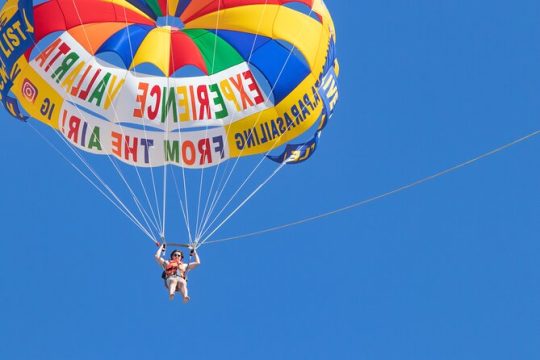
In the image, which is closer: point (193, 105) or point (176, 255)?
point (176, 255)

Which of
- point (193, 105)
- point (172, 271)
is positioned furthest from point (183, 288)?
point (193, 105)

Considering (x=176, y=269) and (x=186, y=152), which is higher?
(x=186, y=152)

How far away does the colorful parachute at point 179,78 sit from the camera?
17062 mm

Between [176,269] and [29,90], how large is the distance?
384cm

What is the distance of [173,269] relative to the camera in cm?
1559

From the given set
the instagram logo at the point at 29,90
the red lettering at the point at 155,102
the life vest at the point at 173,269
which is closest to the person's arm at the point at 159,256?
the life vest at the point at 173,269

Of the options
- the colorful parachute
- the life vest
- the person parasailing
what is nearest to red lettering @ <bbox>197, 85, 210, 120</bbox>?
the colorful parachute

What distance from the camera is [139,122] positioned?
17.3 metres

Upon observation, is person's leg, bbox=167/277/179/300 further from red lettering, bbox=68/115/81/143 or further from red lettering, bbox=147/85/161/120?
red lettering, bbox=68/115/81/143

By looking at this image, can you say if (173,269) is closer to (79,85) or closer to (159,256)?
(159,256)

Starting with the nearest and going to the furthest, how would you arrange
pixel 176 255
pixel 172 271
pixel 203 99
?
pixel 172 271, pixel 176 255, pixel 203 99

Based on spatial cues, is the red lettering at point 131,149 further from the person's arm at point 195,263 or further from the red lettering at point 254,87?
the person's arm at point 195,263

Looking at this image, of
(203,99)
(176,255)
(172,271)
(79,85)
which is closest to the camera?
(172,271)

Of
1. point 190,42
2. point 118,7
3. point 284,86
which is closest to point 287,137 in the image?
point 284,86
